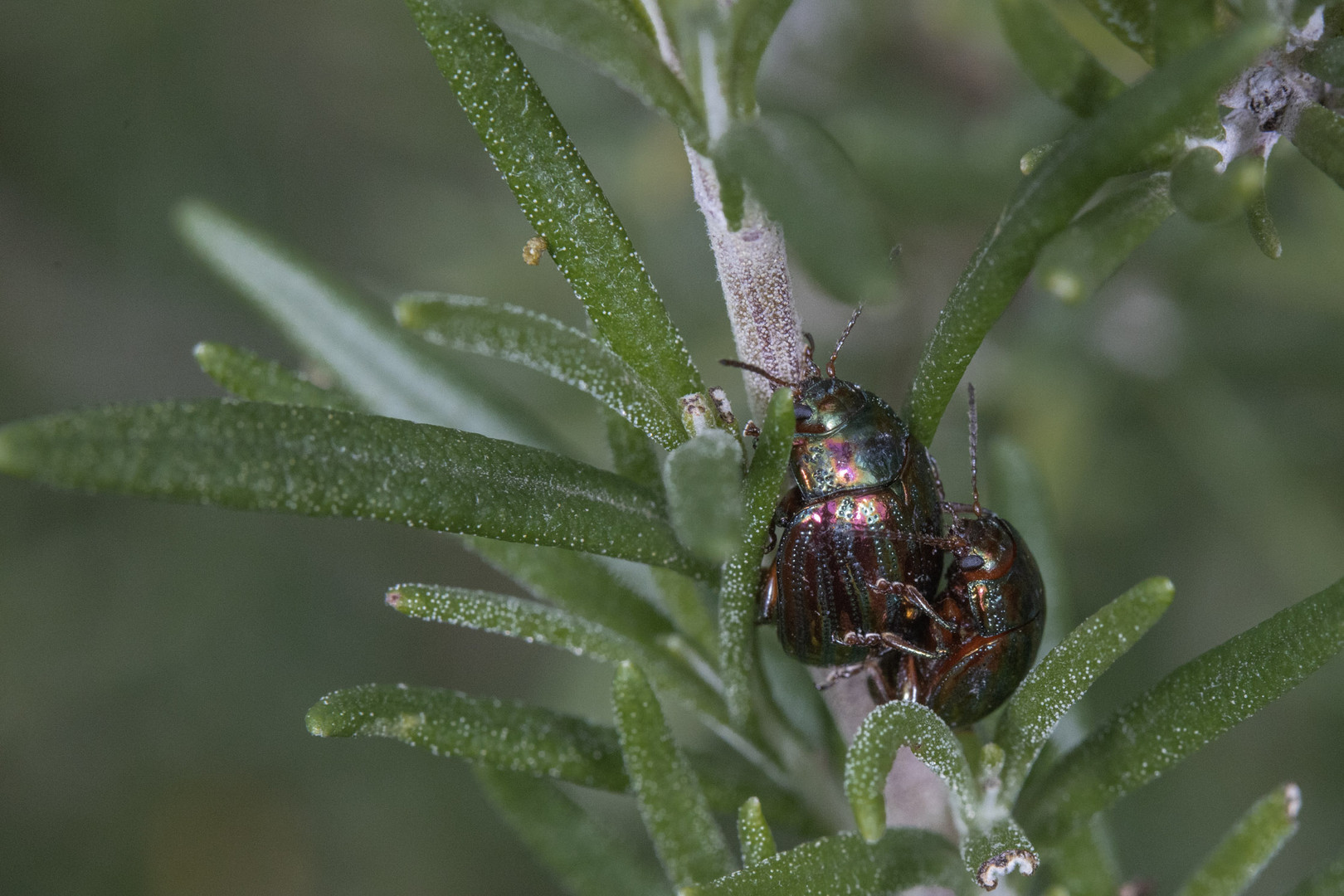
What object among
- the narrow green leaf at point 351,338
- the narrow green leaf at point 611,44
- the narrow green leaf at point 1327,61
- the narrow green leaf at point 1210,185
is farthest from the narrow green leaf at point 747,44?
the narrow green leaf at point 351,338

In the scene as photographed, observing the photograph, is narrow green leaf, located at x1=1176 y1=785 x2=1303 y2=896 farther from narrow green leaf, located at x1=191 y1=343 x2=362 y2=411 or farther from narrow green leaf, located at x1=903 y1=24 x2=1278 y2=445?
narrow green leaf, located at x1=191 y1=343 x2=362 y2=411

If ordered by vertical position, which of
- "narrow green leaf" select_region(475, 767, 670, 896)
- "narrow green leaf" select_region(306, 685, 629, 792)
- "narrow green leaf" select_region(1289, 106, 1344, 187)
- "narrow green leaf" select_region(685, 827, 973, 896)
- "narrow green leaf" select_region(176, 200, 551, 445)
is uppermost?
"narrow green leaf" select_region(176, 200, 551, 445)

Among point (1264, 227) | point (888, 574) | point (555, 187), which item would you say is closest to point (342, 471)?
point (555, 187)

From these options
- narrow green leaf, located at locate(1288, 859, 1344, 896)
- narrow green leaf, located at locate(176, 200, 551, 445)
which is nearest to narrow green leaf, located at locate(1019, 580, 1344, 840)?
narrow green leaf, located at locate(1288, 859, 1344, 896)

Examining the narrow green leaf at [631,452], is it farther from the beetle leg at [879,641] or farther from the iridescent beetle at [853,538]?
the beetle leg at [879,641]

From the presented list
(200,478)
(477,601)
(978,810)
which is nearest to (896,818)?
(978,810)

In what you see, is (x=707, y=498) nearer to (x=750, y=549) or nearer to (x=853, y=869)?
(x=750, y=549)

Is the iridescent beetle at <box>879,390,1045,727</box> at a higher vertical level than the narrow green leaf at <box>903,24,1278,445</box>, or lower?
lower
